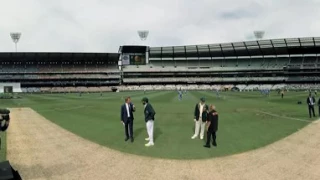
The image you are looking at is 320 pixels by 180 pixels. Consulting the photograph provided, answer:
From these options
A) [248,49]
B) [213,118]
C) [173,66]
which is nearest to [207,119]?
[213,118]

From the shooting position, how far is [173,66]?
5251 inches

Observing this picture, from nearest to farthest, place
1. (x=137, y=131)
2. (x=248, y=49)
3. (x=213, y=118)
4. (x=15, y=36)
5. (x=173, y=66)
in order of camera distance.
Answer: (x=213, y=118), (x=137, y=131), (x=248, y=49), (x=15, y=36), (x=173, y=66)

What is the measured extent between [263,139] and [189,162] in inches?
234

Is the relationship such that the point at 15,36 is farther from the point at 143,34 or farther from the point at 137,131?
the point at 137,131

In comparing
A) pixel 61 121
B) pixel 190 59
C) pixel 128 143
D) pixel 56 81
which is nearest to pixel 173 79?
pixel 190 59

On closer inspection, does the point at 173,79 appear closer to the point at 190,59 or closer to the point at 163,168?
the point at 190,59

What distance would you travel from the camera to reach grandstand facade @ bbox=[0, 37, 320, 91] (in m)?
116

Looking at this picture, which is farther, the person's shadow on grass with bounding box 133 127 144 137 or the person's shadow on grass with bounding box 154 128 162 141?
the person's shadow on grass with bounding box 133 127 144 137

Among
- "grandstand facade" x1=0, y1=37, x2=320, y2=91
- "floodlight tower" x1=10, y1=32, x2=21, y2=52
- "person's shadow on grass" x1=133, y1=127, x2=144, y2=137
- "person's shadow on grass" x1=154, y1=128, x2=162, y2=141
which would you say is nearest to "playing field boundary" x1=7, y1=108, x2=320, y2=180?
"person's shadow on grass" x1=133, y1=127, x2=144, y2=137

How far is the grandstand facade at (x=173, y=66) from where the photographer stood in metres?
116

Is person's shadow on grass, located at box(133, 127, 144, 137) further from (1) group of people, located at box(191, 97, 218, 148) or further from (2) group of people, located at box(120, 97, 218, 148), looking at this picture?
(1) group of people, located at box(191, 97, 218, 148)

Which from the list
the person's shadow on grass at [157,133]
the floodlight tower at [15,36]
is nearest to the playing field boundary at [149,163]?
the person's shadow on grass at [157,133]

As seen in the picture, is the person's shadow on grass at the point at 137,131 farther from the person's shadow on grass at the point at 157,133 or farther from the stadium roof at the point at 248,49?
the stadium roof at the point at 248,49

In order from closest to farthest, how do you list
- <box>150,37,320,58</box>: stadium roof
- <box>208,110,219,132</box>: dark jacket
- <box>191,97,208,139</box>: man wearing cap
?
<box>208,110,219,132</box>: dark jacket, <box>191,97,208,139</box>: man wearing cap, <box>150,37,320,58</box>: stadium roof
